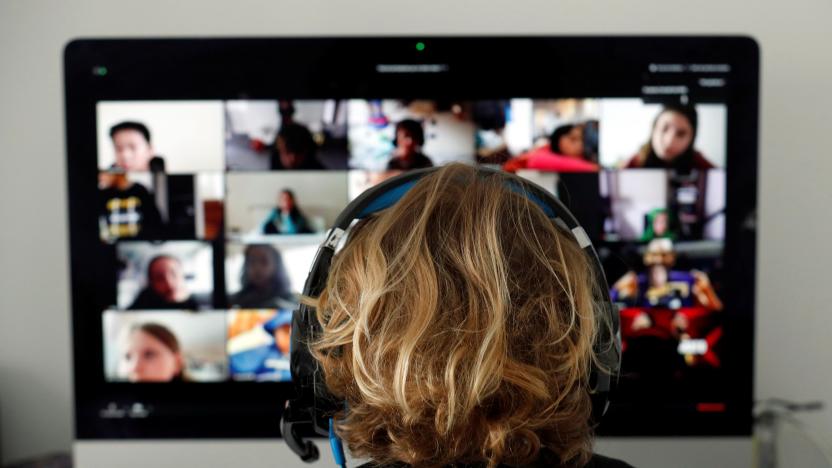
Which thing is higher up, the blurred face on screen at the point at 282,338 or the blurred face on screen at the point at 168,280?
the blurred face on screen at the point at 168,280

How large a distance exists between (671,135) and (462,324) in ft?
1.62

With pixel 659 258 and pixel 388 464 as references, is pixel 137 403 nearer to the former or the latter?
pixel 388 464

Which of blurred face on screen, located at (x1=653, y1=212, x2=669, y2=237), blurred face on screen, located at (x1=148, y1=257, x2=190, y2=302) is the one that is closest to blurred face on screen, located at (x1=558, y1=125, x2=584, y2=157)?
blurred face on screen, located at (x1=653, y1=212, x2=669, y2=237)

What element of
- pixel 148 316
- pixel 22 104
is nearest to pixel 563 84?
pixel 148 316

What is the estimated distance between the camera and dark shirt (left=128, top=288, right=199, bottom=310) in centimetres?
87

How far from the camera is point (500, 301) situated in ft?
1.57

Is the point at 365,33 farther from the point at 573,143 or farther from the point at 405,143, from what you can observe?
the point at 573,143

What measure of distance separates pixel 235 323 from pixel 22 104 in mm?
507

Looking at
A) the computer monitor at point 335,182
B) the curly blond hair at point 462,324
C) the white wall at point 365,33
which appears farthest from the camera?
the white wall at point 365,33

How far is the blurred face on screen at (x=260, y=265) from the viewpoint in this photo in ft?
2.85

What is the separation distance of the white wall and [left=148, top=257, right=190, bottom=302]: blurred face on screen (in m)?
0.30

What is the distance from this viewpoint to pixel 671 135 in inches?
33.8

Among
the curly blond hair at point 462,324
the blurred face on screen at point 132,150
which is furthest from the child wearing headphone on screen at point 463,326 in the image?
the blurred face on screen at point 132,150

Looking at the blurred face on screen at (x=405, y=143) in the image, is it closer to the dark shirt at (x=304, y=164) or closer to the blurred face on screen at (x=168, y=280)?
the dark shirt at (x=304, y=164)
